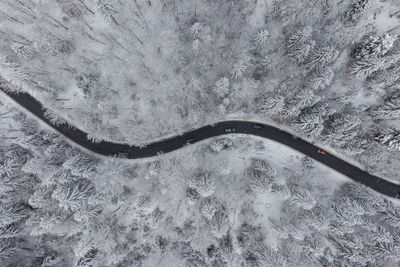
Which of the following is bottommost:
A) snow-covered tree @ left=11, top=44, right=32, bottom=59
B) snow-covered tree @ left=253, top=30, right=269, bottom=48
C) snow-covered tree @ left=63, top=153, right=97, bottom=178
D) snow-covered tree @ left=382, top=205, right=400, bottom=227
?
snow-covered tree @ left=382, top=205, right=400, bottom=227

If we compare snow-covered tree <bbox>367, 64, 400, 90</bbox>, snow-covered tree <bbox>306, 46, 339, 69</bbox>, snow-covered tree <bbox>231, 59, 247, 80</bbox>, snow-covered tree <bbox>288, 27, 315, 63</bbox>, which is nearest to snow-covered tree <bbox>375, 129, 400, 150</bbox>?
snow-covered tree <bbox>367, 64, 400, 90</bbox>

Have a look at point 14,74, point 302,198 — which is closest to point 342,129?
point 302,198

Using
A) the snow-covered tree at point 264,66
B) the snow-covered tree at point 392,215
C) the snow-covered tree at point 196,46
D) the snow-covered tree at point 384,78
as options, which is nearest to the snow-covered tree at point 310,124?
the snow-covered tree at point 264,66

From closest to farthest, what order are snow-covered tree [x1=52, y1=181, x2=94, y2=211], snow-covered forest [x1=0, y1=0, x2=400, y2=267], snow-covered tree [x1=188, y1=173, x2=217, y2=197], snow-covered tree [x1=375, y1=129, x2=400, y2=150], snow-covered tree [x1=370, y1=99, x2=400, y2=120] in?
snow-covered tree [x1=52, y1=181, x2=94, y2=211], snow-covered tree [x1=188, y1=173, x2=217, y2=197], snow-covered tree [x1=370, y1=99, x2=400, y2=120], snow-covered forest [x1=0, y1=0, x2=400, y2=267], snow-covered tree [x1=375, y1=129, x2=400, y2=150]

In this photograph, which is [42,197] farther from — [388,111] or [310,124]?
[388,111]

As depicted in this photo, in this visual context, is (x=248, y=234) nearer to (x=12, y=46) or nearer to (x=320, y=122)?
(x=320, y=122)

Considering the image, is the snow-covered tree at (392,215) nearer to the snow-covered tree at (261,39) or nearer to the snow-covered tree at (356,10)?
the snow-covered tree at (356,10)

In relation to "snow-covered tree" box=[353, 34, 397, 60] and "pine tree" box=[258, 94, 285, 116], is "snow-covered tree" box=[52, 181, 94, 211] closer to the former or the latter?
"pine tree" box=[258, 94, 285, 116]
